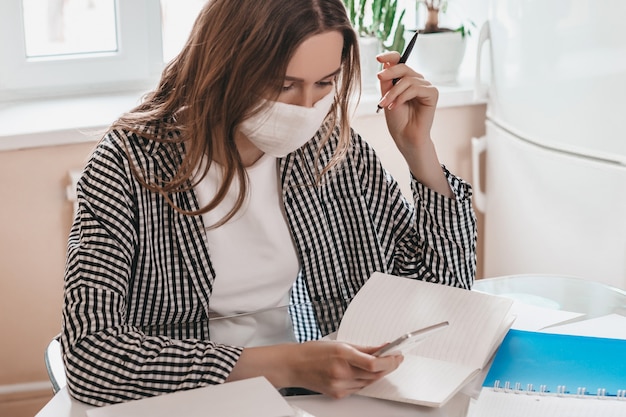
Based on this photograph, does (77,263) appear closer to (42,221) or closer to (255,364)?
(255,364)

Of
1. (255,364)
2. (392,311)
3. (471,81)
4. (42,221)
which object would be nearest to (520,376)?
(392,311)

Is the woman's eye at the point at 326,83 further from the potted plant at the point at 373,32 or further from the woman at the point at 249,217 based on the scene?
the potted plant at the point at 373,32

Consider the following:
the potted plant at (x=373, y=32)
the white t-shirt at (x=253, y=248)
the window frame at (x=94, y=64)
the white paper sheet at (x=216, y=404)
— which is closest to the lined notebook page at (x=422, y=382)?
the white paper sheet at (x=216, y=404)

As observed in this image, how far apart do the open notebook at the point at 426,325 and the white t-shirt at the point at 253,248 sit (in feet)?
0.48

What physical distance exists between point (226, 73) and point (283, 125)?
10 centimetres

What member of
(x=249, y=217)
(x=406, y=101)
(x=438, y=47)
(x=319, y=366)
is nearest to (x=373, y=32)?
(x=438, y=47)

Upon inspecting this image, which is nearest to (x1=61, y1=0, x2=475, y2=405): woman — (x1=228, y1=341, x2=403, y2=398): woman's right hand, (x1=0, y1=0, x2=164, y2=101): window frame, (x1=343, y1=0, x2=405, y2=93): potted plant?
(x1=228, y1=341, x2=403, y2=398): woman's right hand

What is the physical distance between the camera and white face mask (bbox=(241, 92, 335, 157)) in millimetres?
1196

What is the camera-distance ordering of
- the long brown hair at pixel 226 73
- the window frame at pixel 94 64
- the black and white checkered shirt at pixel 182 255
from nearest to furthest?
the black and white checkered shirt at pixel 182 255 → the long brown hair at pixel 226 73 → the window frame at pixel 94 64

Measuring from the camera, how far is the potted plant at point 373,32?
7.59ft

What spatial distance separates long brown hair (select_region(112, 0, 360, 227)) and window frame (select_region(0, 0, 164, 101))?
3.41 feet

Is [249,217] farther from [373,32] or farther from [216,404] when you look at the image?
[373,32]

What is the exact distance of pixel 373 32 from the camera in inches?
92.6

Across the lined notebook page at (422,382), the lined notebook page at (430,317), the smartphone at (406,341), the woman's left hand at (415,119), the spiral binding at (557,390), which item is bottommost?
the spiral binding at (557,390)
